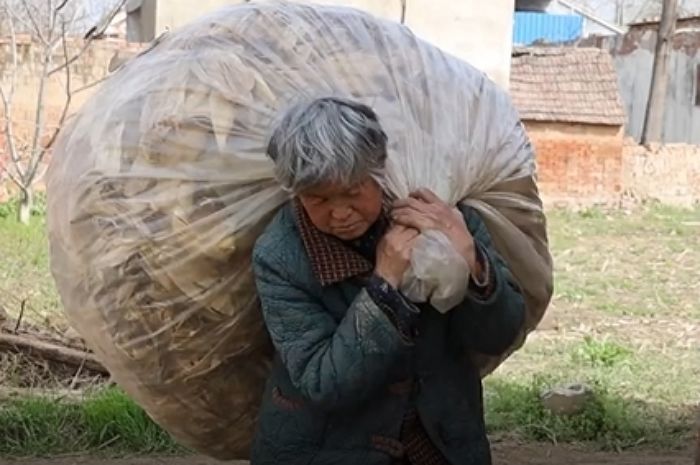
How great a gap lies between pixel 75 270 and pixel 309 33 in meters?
0.72

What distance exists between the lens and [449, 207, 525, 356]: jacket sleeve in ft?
7.82

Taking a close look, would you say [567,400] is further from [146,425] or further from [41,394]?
[41,394]

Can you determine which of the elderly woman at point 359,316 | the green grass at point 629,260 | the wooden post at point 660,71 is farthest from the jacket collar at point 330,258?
the wooden post at point 660,71

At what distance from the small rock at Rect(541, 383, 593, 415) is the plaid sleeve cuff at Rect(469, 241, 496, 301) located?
11.8 ft

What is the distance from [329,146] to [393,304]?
0.30 metres

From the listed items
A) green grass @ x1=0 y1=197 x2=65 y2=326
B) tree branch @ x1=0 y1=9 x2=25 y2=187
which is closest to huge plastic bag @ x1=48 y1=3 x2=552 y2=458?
green grass @ x1=0 y1=197 x2=65 y2=326

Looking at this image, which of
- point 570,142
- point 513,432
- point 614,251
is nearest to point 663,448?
point 513,432

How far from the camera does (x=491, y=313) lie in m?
2.39

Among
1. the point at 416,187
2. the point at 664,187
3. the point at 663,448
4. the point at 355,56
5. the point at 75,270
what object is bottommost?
the point at 664,187

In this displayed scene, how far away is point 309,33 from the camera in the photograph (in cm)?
278

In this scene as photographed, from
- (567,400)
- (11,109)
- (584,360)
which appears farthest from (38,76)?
(567,400)

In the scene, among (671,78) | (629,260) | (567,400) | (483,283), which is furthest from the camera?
(671,78)

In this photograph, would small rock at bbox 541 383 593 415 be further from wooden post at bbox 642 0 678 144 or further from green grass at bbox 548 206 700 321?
wooden post at bbox 642 0 678 144

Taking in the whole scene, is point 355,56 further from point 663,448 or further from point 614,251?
point 614,251
